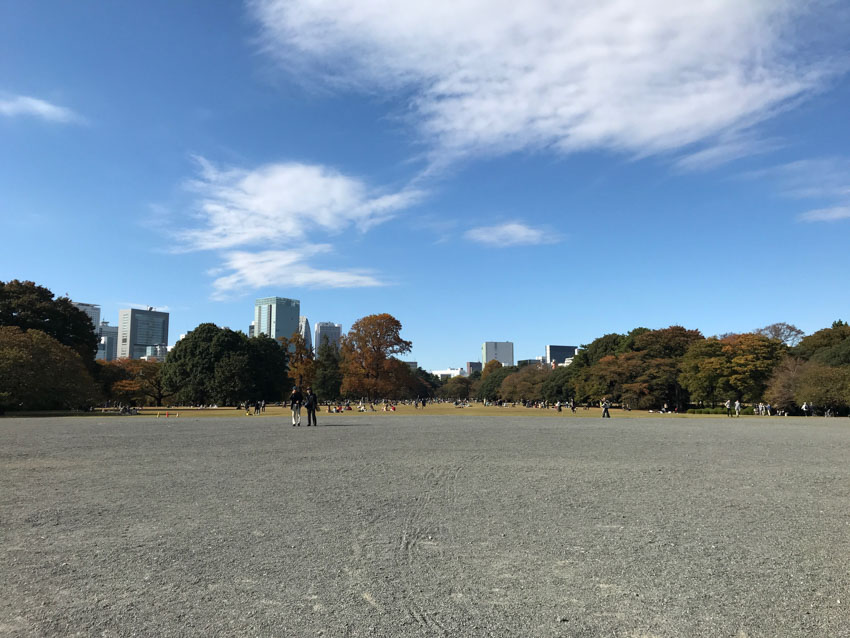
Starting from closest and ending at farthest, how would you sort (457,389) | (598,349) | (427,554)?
(427,554) < (598,349) < (457,389)

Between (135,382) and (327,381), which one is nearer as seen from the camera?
(135,382)

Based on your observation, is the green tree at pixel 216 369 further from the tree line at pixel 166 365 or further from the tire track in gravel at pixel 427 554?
the tire track in gravel at pixel 427 554

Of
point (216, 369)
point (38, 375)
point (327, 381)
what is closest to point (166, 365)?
point (216, 369)

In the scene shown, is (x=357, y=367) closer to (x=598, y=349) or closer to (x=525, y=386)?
(x=598, y=349)

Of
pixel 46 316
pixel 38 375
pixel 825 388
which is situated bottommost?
pixel 825 388

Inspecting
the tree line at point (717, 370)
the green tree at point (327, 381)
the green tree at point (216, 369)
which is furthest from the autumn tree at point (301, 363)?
the tree line at point (717, 370)

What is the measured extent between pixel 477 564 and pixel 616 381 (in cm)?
6759

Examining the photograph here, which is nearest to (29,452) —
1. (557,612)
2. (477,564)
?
(477,564)

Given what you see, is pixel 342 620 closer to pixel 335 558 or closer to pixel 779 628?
pixel 335 558

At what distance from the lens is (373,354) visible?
6525 cm

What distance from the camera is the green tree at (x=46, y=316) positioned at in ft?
158

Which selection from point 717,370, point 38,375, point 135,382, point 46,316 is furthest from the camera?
point 135,382

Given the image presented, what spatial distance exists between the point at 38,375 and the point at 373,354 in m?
34.0

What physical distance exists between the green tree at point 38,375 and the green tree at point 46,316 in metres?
7.53
